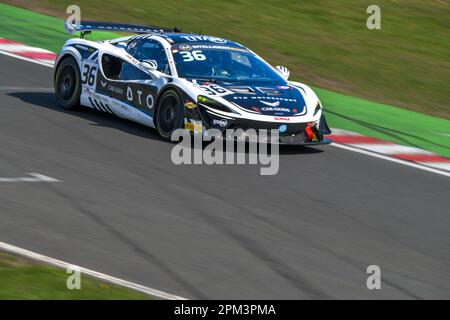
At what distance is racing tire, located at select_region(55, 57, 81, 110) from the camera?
41.1 ft

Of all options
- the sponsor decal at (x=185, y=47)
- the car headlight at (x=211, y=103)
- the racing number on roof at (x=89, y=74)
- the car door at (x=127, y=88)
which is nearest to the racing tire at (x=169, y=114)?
the car door at (x=127, y=88)

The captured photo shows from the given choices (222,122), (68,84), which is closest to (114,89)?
(68,84)

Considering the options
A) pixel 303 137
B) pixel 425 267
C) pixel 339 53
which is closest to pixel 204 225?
pixel 425 267

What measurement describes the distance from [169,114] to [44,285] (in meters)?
5.06

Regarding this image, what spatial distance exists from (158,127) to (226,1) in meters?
10.5

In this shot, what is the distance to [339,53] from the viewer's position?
60.8 feet

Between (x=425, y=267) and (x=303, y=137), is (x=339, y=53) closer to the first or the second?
(x=303, y=137)

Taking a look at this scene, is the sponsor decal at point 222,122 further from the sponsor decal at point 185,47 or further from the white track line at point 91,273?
the white track line at point 91,273

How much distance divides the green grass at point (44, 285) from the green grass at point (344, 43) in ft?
23.1

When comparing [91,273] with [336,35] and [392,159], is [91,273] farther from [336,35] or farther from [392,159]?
[336,35]

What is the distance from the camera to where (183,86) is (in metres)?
10.9

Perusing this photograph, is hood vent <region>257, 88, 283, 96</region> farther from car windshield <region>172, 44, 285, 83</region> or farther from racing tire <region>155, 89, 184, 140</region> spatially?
racing tire <region>155, 89, 184, 140</region>

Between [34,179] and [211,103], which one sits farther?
[211,103]

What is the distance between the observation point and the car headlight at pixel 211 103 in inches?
420
